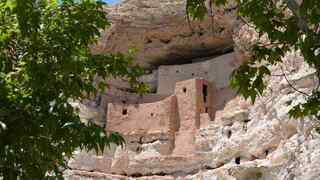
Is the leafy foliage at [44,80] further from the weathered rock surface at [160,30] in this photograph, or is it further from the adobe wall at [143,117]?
the weathered rock surface at [160,30]

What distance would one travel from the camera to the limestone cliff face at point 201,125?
46.4 feet

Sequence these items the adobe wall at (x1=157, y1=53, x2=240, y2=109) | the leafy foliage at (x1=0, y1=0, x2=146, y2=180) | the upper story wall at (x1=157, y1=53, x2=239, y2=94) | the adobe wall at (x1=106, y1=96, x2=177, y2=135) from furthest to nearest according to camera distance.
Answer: the upper story wall at (x1=157, y1=53, x2=239, y2=94), the adobe wall at (x1=157, y1=53, x2=240, y2=109), the adobe wall at (x1=106, y1=96, x2=177, y2=135), the leafy foliage at (x1=0, y1=0, x2=146, y2=180)

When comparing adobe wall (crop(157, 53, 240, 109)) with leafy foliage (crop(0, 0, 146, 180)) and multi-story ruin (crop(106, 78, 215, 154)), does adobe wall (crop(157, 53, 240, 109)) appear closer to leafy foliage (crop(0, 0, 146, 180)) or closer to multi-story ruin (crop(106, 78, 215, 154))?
multi-story ruin (crop(106, 78, 215, 154))

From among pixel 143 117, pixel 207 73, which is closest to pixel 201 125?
pixel 143 117

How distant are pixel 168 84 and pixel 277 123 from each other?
640cm

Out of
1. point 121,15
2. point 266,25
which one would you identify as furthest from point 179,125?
point 266,25

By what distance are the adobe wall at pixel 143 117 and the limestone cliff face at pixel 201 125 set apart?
28mm

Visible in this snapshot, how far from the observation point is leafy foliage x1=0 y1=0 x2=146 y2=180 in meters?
5.43

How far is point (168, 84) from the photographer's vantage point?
20500 millimetres

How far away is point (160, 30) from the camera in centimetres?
1988

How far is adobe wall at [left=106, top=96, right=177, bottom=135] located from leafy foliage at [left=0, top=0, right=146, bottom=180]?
12.4 metres

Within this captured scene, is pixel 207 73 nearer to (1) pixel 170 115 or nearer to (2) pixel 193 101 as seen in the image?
(2) pixel 193 101

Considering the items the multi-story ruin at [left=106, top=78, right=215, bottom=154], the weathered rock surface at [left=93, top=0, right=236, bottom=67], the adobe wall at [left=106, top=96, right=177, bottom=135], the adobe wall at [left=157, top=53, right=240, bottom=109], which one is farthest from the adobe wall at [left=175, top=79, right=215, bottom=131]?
the weathered rock surface at [left=93, top=0, right=236, bottom=67]

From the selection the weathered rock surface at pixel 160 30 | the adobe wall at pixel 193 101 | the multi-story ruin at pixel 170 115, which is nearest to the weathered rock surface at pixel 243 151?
the multi-story ruin at pixel 170 115
